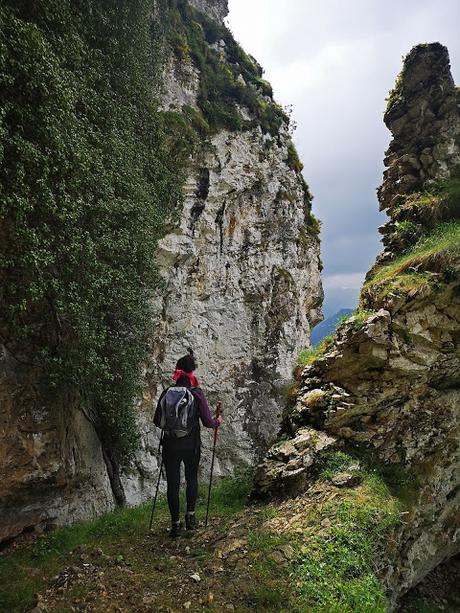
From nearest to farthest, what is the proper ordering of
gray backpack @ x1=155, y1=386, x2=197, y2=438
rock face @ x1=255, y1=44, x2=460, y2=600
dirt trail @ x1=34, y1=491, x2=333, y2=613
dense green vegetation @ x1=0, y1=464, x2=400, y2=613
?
dirt trail @ x1=34, y1=491, x2=333, y2=613 < dense green vegetation @ x1=0, y1=464, x2=400, y2=613 < gray backpack @ x1=155, y1=386, x2=197, y2=438 < rock face @ x1=255, y1=44, x2=460, y2=600

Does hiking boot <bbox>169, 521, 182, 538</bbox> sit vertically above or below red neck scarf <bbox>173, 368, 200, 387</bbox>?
below

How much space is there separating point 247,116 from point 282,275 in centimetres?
1002

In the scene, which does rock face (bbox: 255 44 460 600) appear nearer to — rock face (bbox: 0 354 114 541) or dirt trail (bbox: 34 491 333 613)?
dirt trail (bbox: 34 491 333 613)

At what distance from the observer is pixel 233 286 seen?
21.4 metres

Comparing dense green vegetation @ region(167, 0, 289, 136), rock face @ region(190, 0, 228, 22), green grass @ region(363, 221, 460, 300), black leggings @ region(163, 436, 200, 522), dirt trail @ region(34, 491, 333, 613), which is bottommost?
dirt trail @ region(34, 491, 333, 613)

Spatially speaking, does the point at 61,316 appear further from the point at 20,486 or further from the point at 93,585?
the point at 93,585

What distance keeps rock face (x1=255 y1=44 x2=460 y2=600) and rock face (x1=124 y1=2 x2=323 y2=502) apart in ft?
31.1

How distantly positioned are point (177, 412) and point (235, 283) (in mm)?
14407

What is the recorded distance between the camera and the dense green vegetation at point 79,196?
320 inches

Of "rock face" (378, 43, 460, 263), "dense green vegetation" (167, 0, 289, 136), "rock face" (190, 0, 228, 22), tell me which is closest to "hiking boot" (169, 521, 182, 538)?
"rock face" (378, 43, 460, 263)

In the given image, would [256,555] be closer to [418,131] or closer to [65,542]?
[65,542]

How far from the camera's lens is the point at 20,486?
9125 millimetres

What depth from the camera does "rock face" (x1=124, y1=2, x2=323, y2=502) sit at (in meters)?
19.5

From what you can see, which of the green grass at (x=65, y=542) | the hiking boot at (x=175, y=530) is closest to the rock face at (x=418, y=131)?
the green grass at (x=65, y=542)
